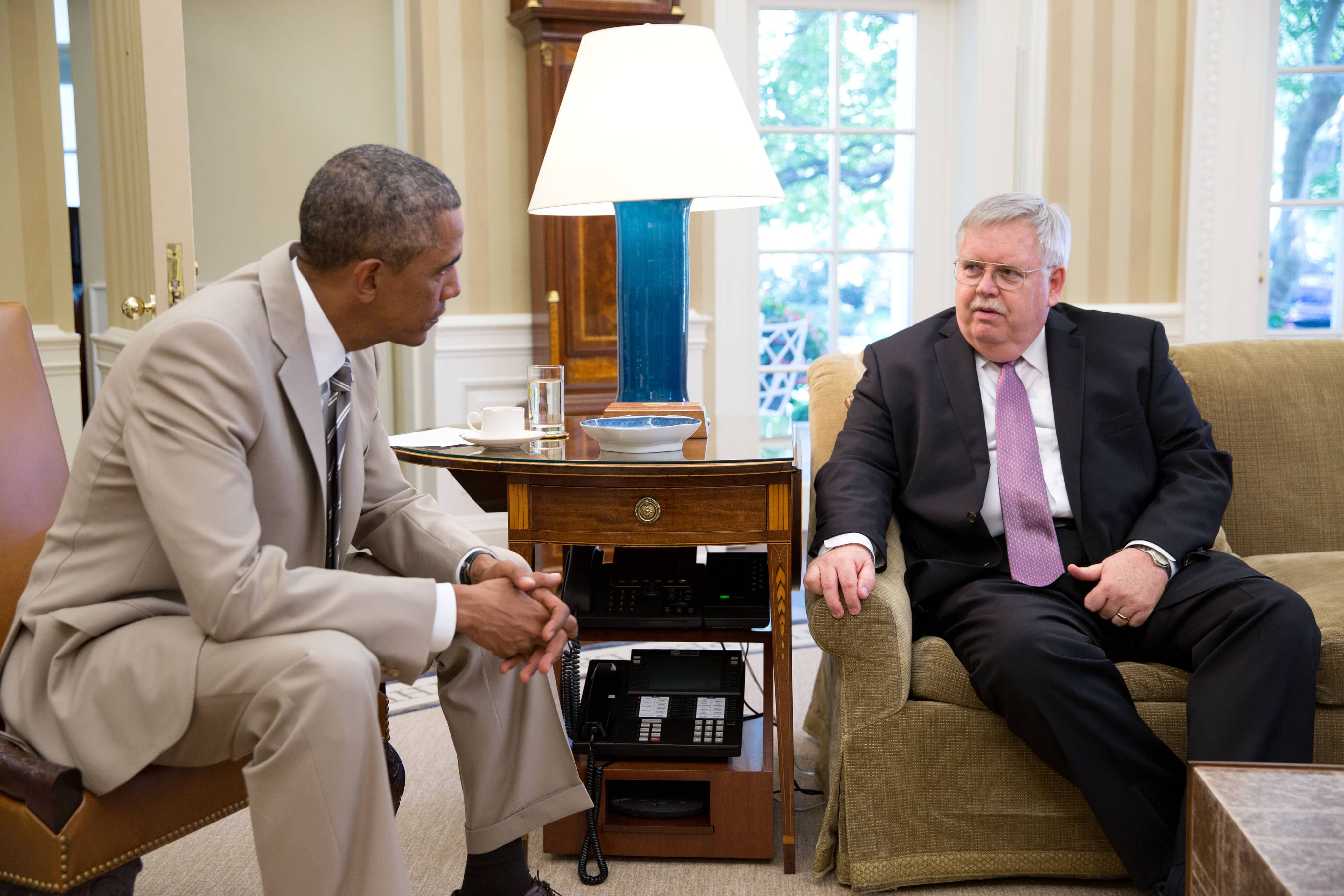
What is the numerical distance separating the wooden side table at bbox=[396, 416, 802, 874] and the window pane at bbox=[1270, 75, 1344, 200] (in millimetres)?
3000

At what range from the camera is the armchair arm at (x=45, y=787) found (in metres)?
1.24

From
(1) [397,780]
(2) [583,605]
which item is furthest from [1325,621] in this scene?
(1) [397,780]

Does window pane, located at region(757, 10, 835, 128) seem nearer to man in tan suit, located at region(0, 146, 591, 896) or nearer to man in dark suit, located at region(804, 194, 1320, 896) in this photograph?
man in dark suit, located at region(804, 194, 1320, 896)

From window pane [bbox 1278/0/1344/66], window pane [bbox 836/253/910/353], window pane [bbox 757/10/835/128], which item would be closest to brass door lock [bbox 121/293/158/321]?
window pane [bbox 757/10/835/128]

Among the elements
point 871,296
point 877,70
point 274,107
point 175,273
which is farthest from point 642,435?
point 274,107

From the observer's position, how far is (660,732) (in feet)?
6.34

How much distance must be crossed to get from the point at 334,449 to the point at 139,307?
3.71 feet

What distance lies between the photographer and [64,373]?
3893 mm

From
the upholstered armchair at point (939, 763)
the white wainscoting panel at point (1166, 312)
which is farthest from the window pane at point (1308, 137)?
the upholstered armchair at point (939, 763)

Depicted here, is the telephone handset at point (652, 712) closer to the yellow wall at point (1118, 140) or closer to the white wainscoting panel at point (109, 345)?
the white wainscoting panel at point (109, 345)

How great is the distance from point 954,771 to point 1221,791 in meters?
0.62

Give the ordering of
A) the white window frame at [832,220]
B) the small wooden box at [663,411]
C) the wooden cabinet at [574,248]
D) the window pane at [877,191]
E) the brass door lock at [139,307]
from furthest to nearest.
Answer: the window pane at [877,191] → the white window frame at [832,220] → the wooden cabinet at [574,248] → the brass door lock at [139,307] → the small wooden box at [663,411]

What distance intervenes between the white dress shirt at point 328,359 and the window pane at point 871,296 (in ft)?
9.54

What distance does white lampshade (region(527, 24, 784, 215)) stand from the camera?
2.03 metres
